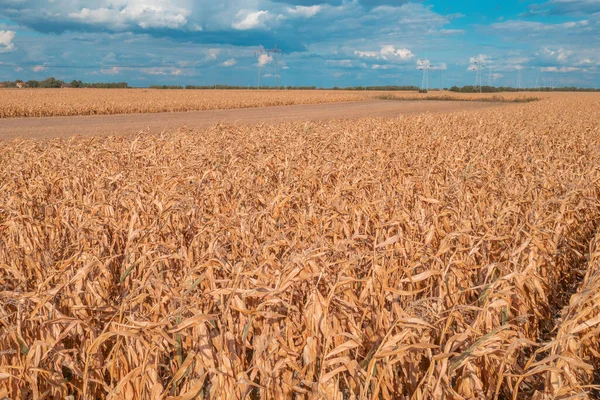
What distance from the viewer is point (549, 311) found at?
373 centimetres

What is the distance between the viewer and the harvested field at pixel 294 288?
2.27 m

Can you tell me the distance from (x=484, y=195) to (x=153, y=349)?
170 inches

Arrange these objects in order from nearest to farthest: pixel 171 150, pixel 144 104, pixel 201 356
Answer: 1. pixel 201 356
2. pixel 171 150
3. pixel 144 104

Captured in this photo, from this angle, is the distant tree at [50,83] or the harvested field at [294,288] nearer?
the harvested field at [294,288]

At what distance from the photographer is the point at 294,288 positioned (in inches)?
117

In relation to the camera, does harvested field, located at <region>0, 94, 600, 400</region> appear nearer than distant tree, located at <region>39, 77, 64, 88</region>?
Yes

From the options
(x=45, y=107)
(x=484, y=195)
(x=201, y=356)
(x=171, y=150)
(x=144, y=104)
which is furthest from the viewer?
(x=144, y=104)

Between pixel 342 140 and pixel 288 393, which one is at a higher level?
→ pixel 342 140

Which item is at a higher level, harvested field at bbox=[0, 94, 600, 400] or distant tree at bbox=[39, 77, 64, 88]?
distant tree at bbox=[39, 77, 64, 88]

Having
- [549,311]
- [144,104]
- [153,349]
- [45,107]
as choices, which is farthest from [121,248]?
[144,104]

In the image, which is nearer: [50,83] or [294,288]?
[294,288]

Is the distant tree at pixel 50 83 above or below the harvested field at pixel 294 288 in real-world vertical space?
above

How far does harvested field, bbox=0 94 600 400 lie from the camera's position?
227 centimetres

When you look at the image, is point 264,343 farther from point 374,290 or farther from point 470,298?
point 470,298
